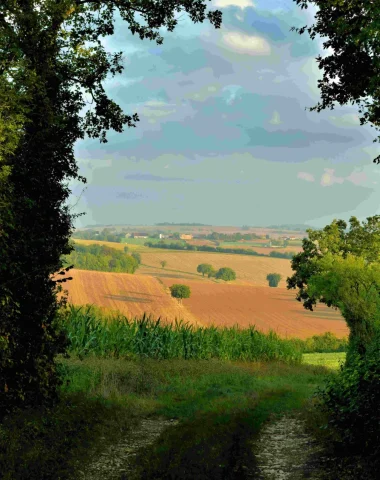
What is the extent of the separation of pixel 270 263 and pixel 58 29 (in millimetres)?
116911

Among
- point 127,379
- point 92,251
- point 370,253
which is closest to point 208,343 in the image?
point 127,379

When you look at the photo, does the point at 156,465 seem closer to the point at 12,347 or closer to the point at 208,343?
the point at 12,347

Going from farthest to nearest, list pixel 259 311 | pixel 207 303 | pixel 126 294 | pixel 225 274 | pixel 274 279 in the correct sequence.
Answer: pixel 225 274, pixel 274 279, pixel 207 303, pixel 259 311, pixel 126 294

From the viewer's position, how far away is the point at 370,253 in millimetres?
33594

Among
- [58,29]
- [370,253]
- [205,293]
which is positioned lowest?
[205,293]

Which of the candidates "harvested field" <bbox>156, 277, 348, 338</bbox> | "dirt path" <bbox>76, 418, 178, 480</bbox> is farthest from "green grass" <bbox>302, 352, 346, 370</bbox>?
"dirt path" <bbox>76, 418, 178, 480</bbox>

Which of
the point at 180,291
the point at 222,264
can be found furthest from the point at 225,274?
the point at 180,291

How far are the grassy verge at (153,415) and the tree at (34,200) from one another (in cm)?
104

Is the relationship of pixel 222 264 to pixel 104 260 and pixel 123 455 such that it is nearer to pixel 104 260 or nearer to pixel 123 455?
pixel 104 260

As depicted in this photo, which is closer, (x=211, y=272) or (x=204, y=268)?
(x=211, y=272)

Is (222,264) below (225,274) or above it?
above

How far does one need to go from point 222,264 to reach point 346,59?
362 ft

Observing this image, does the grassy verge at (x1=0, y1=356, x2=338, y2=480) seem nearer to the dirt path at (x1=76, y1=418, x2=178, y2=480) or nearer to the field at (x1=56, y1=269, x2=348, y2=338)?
the dirt path at (x1=76, y1=418, x2=178, y2=480)

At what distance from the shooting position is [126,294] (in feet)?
233
